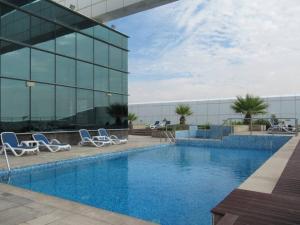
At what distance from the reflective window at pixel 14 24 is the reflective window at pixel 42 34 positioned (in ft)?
0.81

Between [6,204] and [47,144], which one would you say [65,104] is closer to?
[47,144]

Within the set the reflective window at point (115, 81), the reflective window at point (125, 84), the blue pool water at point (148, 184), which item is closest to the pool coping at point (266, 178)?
the blue pool water at point (148, 184)

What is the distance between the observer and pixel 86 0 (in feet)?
45.4

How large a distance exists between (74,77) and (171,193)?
9005 millimetres

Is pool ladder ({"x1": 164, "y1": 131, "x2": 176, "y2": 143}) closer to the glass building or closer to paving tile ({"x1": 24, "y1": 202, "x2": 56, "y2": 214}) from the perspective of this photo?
the glass building

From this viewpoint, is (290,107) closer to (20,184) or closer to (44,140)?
(44,140)

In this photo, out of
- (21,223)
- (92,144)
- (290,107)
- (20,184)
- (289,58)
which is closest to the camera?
(21,223)

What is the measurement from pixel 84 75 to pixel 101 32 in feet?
8.81

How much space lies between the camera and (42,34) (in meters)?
12.2

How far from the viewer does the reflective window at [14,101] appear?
416 inches

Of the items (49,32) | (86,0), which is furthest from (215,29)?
(49,32)

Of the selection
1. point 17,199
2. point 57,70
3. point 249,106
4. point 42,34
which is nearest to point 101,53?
point 57,70

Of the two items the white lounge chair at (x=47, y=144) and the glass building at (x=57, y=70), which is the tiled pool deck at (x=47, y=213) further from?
the glass building at (x=57, y=70)

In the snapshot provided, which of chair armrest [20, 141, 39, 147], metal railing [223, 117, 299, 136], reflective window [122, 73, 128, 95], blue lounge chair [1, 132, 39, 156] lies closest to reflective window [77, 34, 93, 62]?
reflective window [122, 73, 128, 95]
